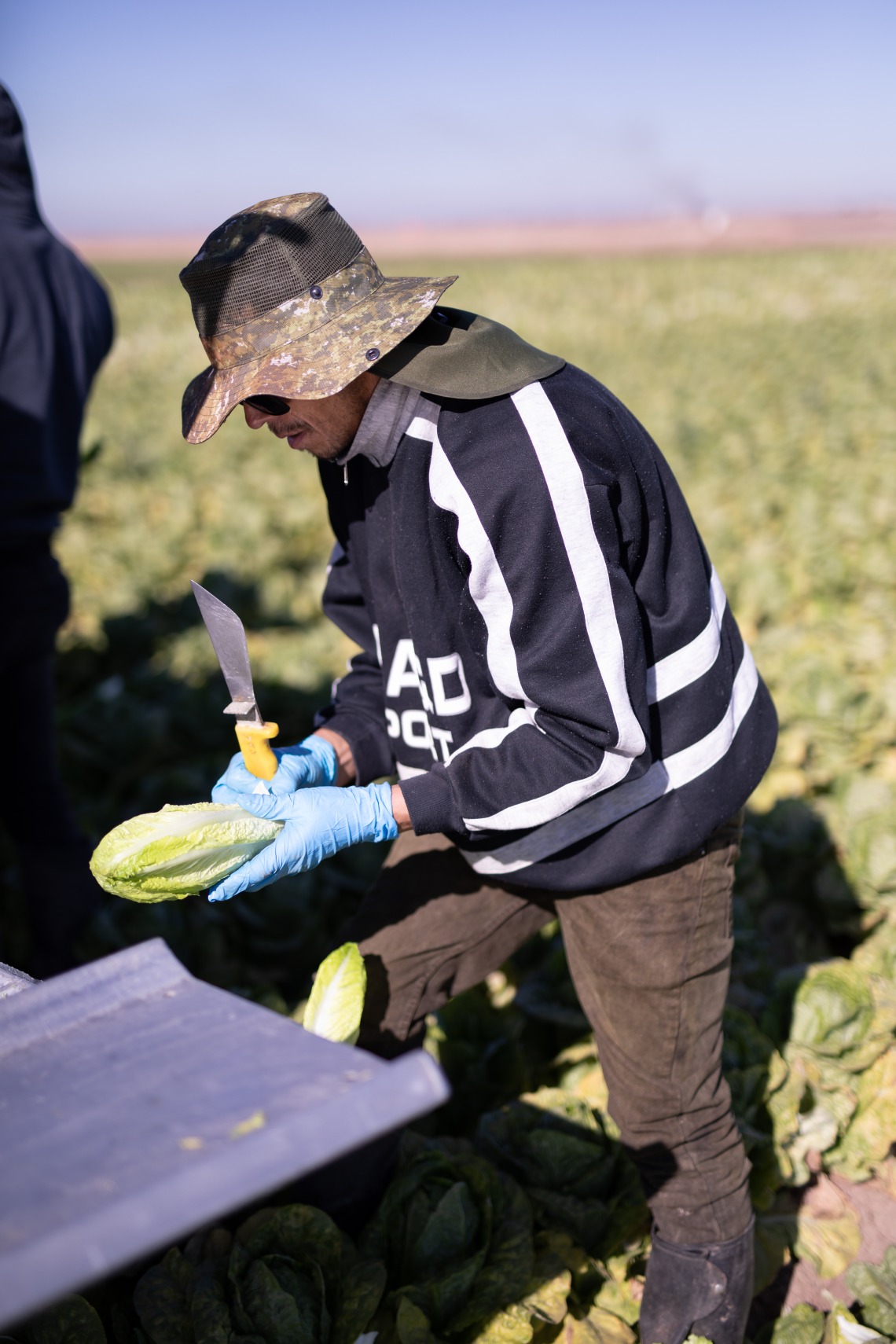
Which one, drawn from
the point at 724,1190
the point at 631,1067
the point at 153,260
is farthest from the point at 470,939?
the point at 153,260

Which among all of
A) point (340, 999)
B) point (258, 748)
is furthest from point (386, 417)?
point (340, 999)

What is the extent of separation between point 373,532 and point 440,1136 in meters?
1.56

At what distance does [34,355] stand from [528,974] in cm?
232

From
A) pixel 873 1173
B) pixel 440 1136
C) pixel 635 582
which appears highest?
pixel 635 582

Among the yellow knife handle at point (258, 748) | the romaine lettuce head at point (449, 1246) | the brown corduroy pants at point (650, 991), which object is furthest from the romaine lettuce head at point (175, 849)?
the romaine lettuce head at point (449, 1246)

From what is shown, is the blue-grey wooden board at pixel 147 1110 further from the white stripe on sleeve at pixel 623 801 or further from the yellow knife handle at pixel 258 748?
the white stripe on sleeve at pixel 623 801

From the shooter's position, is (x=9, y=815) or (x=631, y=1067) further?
(x=9, y=815)

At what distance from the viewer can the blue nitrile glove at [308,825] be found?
1.86m

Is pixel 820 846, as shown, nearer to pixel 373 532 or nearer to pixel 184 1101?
pixel 373 532

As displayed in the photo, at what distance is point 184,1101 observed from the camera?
3.76ft

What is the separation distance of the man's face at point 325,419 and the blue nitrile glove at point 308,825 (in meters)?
0.63

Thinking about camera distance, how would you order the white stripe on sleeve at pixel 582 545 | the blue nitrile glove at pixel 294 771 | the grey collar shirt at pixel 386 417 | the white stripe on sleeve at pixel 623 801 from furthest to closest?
the blue nitrile glove at pixel 294 771, the white stripe on sleeve at pixel 623 801, the grey collar shirt at pixel 386 417, the white stripe on sleeve at pixel 582 545

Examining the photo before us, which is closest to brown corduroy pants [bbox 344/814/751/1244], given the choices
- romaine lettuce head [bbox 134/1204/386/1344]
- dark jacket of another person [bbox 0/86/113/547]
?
romaine lettuce head [bbox 134/1204/386/1344]

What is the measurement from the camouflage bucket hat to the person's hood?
1.73 metres
